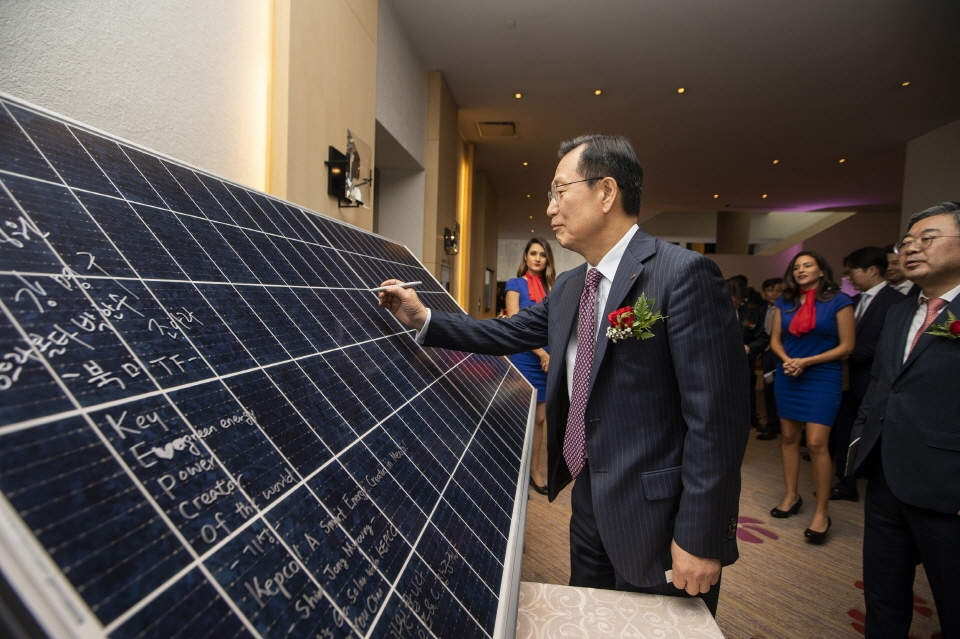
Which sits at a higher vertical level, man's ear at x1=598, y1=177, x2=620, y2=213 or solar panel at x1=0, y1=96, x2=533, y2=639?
man's ear at x1=598, y1=177, x2=620, y2=213

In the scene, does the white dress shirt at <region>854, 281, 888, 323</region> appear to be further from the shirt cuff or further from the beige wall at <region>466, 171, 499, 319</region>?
the beige wall at <region>466, 171, 499, 319</region>

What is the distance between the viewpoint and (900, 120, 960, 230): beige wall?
23.7 feet

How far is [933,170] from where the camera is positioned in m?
7.70

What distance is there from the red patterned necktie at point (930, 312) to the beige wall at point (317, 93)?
108 inches

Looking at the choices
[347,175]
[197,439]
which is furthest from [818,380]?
[197,439]

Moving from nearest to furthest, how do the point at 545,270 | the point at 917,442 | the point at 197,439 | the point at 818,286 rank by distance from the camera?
the point at 197,439, the point at 917,442, the point at 818,286, the point at 545,270

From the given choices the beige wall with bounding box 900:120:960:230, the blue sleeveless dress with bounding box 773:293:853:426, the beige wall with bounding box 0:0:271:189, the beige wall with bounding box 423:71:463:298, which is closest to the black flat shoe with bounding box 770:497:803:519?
the blue sleeveless dress with bounding box 773:293:853:426

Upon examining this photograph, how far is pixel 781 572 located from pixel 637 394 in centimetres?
234

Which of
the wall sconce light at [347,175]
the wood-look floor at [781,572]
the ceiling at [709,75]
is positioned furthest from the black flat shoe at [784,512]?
the ceiling at [709,75]

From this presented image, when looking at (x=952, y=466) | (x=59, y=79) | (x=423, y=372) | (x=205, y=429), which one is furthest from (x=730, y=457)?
(x=59, y=79)

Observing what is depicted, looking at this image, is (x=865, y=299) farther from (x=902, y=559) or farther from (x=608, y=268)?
(x=608, y=268)

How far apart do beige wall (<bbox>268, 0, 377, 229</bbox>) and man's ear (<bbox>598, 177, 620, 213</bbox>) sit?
1746mm

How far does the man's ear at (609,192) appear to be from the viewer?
1.44m

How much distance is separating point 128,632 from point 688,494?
Result: 3.76 ft
